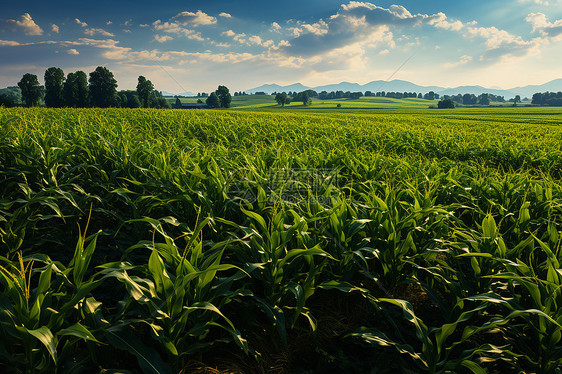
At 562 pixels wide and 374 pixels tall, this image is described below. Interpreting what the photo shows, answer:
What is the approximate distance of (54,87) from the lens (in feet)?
185

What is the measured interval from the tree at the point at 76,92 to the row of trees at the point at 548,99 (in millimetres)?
139822

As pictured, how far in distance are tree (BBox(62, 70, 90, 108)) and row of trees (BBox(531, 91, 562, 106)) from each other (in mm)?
139822

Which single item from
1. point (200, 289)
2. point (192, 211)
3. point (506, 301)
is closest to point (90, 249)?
point (200, 289)

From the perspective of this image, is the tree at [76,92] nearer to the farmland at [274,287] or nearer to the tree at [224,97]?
the tree at [224,97]

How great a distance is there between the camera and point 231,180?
3205 mm

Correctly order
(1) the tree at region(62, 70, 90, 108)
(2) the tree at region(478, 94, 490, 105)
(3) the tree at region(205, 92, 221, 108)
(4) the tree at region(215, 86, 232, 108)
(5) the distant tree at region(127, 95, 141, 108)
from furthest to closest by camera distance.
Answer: (2) the tree at region(478, 94, 490, 105) → (4) the tree at region(215, 86, 232, 108) → (3) the tree at region(205, 92, 221, 108) → (5) the distant tree at region(127, 95, 141, 108) → (1) the tree at region(62, 70, 90, 108)

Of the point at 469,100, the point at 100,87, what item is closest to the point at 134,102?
the point at 100,87

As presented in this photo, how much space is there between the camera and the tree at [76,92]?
5406cm

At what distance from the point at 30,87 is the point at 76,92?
15754mm

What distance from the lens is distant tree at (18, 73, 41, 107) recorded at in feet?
195

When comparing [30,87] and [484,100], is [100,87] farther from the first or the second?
[484,100]

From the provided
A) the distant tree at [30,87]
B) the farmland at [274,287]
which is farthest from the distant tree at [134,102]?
the farmland at [274,287]

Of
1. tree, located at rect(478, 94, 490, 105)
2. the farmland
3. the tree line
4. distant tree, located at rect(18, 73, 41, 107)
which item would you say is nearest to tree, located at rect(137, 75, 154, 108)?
the tree line

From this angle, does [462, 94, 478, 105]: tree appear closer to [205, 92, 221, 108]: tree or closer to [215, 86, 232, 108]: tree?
[215, 86, 232, 108]: tree
